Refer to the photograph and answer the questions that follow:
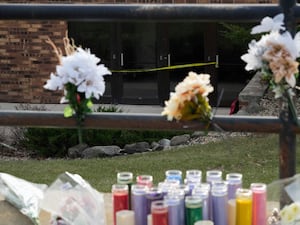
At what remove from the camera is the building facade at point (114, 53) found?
46.8 feet

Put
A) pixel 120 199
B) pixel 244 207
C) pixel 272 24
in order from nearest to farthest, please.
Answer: pixel 272 24 < pixel 244 207 < pixel 120 199

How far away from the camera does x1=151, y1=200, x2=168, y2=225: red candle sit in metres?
2.47

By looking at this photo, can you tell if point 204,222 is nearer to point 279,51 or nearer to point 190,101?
point 190,101

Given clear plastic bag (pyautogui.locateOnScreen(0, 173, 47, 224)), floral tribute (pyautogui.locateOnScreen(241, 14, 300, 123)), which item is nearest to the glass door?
clear plastic bag (pyautogui.locateOnScreen(0, 173, 47, 224))

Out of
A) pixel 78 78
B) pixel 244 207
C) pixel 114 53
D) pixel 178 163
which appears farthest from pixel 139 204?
pixel 114 53

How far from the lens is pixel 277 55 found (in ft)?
7.54

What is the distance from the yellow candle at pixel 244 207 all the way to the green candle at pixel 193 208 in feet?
0.47

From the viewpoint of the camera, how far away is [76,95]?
249cm

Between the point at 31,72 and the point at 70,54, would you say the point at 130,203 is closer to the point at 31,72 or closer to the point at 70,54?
the point at 70,54

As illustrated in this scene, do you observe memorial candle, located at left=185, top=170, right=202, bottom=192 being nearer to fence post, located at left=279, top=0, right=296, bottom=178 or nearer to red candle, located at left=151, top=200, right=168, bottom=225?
red candle, located at left=151, top=200, right=168, bottom=225

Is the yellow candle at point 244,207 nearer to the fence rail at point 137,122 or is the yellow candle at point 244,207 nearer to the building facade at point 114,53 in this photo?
the fence rail at point 137,122

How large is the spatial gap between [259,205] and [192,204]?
0.25m

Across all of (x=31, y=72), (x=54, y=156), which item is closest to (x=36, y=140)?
(x=54, y=156)

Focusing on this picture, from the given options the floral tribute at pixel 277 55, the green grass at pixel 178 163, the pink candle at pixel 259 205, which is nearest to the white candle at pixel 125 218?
the pink candle at pixel 259 205
